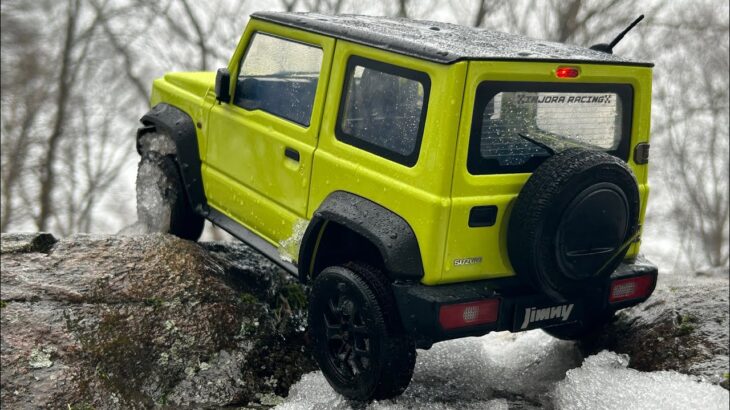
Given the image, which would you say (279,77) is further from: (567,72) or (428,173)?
(567,72)

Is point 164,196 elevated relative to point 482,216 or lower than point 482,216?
lower

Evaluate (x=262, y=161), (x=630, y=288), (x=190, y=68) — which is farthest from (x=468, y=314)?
(x=190, y=68)

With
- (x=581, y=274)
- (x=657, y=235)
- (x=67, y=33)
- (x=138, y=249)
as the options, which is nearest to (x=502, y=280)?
(x=581, y=274)

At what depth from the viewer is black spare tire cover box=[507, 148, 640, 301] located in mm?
3967

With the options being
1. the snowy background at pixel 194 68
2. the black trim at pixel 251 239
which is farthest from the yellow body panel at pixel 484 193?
the snowy background at pixel 194 68

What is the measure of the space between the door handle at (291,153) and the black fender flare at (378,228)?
404 mm

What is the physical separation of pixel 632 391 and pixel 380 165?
1.86m

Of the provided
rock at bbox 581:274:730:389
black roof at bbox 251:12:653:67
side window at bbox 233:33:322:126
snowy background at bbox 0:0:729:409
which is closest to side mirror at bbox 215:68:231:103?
side window at bbox 233:33:322:126

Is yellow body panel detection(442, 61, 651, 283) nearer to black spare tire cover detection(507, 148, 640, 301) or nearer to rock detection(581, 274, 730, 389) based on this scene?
black spare tire cover detection(507, 148, 640, 301)

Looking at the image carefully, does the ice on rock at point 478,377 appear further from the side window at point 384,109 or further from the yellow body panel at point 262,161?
the side window at point 384,109

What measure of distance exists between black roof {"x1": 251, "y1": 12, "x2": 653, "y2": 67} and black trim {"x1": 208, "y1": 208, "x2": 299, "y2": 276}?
127cm

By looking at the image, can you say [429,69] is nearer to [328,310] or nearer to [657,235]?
[328,310]

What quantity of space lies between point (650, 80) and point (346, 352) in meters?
2.11

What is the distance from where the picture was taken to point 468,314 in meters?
4.05
